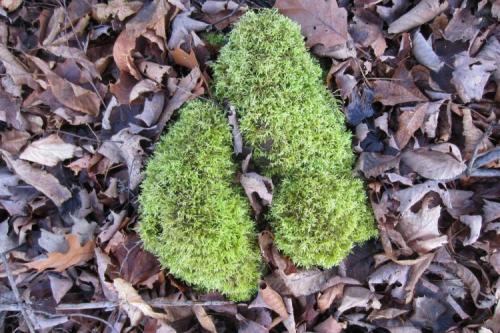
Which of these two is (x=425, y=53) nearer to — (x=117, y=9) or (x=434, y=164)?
(x=434, y=164)

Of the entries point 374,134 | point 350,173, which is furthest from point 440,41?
point 350,173

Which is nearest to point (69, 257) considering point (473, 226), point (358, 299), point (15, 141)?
point (15, 141)

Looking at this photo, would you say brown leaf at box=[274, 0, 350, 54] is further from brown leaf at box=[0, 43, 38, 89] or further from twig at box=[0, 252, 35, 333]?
twig at box=[0, 252, 35, 333]

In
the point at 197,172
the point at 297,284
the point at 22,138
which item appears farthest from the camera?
the point at 22,138

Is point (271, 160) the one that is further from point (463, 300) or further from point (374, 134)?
point (463, 300)

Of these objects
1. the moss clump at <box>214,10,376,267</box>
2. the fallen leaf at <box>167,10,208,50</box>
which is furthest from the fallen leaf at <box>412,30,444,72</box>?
the fallen leaf at <box>167,10,208,50</box>

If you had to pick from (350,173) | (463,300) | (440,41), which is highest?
(440,41)

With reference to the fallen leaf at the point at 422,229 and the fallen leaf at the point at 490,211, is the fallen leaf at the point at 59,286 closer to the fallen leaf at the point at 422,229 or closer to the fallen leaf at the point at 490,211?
the fallen leaf at the point at 422,229
